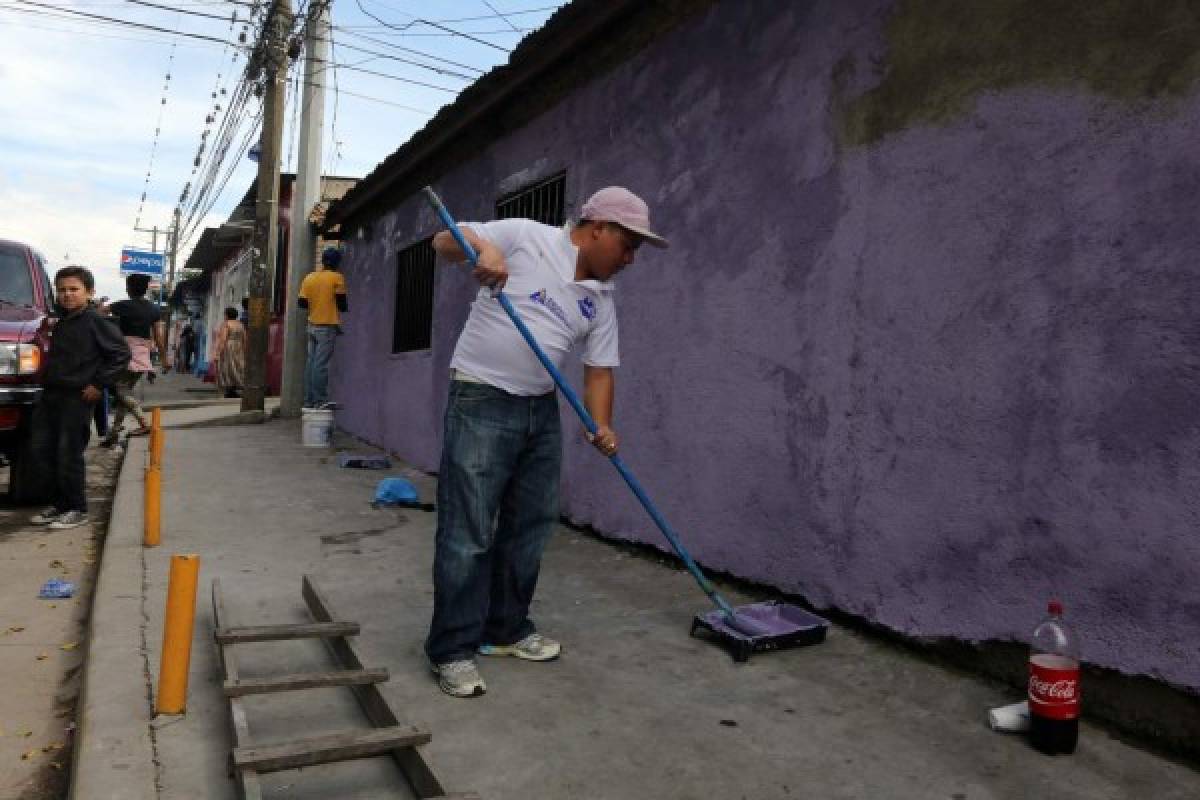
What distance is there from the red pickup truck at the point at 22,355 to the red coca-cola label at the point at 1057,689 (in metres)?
6.02

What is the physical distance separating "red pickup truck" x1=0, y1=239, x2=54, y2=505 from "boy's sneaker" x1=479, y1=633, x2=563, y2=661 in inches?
167

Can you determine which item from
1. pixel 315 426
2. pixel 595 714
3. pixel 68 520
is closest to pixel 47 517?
pixel 68 520

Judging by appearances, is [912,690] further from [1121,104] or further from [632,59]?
[632,59]

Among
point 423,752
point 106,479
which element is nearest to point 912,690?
point 423,752

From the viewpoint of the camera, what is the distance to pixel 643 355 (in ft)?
16.6

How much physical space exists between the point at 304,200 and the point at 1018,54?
10364mm

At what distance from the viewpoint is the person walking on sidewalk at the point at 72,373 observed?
18.3ft

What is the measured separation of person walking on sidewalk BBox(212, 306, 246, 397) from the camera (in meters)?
16.5

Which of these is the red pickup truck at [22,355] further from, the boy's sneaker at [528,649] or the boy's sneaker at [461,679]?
the boy's sneaker at [461,679]

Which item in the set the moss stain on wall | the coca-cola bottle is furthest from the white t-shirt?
the coca-cola bottle

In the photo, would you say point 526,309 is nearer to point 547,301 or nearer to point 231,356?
point 547,301

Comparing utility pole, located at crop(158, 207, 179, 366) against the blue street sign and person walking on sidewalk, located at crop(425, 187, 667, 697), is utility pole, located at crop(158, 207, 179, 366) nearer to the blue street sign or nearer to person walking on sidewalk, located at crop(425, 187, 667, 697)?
the blue street sign

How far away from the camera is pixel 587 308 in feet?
10.1

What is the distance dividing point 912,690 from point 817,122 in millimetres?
2360
